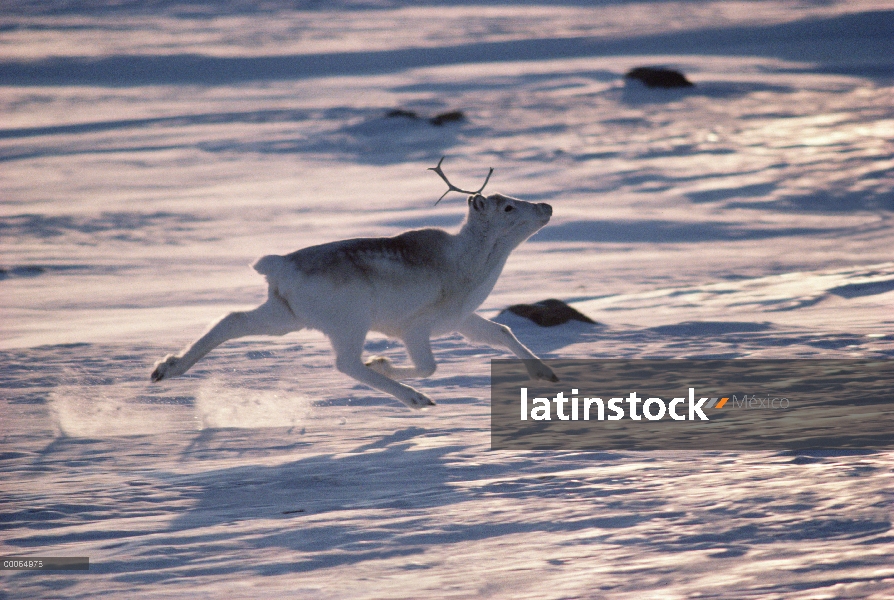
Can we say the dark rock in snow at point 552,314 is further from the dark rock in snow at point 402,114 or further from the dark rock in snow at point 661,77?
the dark rock in snow at point 661,77

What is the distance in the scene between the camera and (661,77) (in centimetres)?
2094

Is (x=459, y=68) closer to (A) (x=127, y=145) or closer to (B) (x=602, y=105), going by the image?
(B) (x=602, y=105)

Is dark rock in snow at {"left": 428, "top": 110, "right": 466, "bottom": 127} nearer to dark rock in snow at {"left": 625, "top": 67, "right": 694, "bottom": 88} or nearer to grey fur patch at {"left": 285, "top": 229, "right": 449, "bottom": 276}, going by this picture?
dark rock in snow at {"left": 625, "top": 67, "right": 694, "bottom": 88}

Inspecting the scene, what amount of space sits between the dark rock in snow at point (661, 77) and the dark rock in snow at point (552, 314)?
13.2m

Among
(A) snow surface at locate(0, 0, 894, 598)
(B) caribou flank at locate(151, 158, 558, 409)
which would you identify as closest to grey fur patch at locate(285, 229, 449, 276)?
(B) caribou flank at locate(151, 158, 558, 409)

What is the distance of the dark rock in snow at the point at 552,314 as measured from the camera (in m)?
8.49

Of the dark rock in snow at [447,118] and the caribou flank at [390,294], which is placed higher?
the dark rock in snow at [447,118]

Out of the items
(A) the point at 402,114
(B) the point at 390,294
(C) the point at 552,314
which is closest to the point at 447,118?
(A) the point at 402,114

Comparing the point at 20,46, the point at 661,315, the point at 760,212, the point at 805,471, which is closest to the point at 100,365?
the point at 661,315

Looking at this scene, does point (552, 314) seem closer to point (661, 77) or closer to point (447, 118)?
point (447, 118)

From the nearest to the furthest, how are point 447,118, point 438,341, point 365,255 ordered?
point 365,255 → point 438,341 → point 447,118

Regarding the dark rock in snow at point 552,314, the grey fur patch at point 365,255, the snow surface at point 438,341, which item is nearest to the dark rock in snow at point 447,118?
the snow surface at point 438,341

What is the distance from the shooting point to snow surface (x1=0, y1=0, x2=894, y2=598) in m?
4.34

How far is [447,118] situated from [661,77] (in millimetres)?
4525
